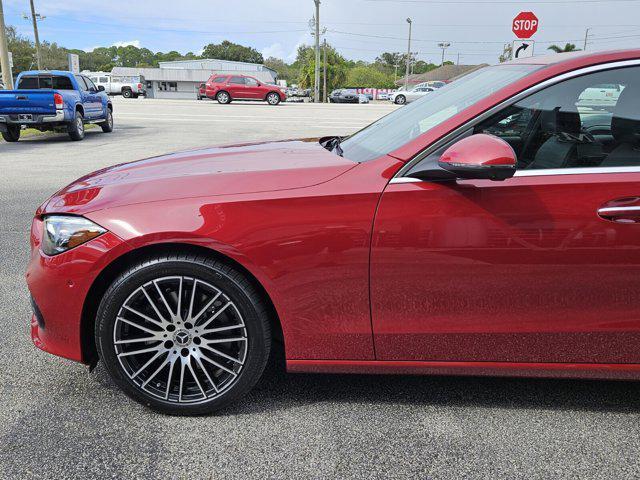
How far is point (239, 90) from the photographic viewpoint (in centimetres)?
3434

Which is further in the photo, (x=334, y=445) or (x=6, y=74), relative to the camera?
(x=6, y=74)

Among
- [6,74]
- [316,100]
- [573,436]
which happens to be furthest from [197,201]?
[316,100]

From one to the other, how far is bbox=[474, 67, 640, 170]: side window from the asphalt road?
47.2 inches

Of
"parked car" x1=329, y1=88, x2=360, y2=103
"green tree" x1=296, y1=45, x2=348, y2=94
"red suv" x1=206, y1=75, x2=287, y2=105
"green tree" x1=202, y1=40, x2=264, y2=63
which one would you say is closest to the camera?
"red suv" x1=206, y1=75, x2=287, y2=105

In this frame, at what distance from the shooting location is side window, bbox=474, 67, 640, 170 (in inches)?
94.0

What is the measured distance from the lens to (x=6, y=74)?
19859mm

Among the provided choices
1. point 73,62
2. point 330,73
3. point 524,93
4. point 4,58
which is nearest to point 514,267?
point 524,93

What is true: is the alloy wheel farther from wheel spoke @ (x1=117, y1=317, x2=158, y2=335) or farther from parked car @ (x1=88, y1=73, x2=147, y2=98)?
parked car @ (x1=88, y1=73, x2=147, y2=98)

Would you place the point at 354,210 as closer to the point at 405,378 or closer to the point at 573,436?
the point at 405,378

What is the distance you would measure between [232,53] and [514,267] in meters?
164

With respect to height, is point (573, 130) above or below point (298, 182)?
above

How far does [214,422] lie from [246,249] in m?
0.86

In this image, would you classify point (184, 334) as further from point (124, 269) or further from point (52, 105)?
point (52, 105)

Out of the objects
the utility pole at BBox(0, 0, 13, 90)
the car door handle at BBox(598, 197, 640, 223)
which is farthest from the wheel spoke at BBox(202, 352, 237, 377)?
the utility pole at BBox(0, 0, 13, 90)
